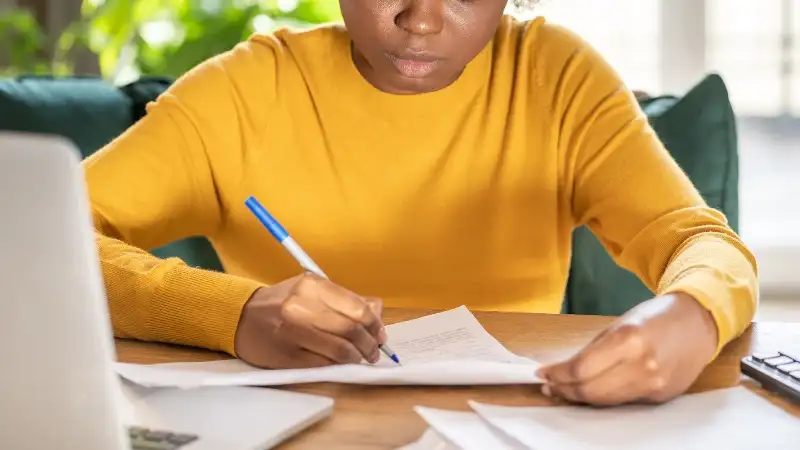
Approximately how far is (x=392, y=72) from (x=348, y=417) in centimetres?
65

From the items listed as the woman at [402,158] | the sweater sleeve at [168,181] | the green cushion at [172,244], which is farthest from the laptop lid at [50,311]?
the green cushion at [172,244]

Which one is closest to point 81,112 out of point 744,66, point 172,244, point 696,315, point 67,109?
point 67,109

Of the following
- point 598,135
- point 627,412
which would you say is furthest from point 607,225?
point 627,412

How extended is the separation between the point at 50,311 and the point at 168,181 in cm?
96

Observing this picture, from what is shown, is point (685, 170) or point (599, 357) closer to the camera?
point (599, 357)

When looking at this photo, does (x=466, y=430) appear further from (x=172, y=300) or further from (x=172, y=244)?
(x=172, y=244)

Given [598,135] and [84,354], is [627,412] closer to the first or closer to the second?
[84,354]

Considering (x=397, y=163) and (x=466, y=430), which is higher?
(x=397, y=163)

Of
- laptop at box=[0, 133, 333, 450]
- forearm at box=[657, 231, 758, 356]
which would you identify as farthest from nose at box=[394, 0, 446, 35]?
laptop at box=[0, 133, 333, 450]

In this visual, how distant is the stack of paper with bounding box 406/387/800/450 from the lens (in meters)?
0.73

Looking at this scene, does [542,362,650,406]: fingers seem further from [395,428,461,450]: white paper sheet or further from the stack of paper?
[395,428,461,450]: white paper sheet

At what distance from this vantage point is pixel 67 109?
1966 mm

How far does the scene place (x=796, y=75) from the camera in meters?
3.55

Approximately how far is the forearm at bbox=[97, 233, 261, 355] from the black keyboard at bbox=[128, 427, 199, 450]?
26cm
